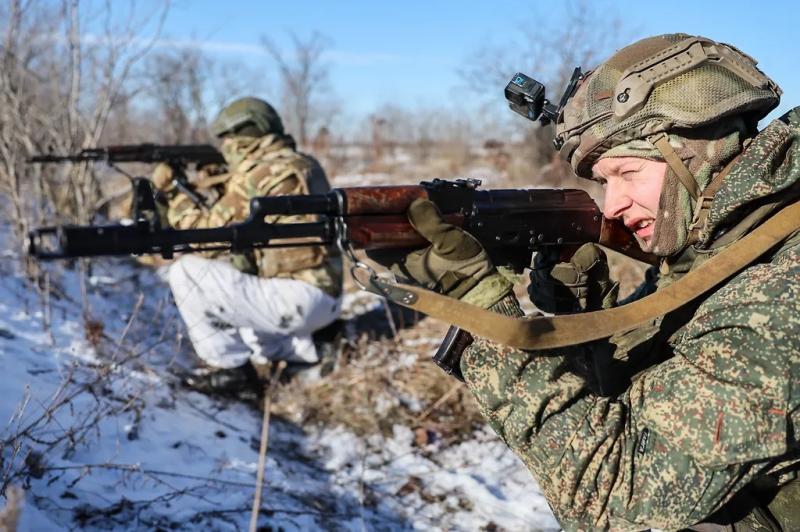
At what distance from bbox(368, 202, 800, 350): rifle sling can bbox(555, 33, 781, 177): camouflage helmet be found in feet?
1.17

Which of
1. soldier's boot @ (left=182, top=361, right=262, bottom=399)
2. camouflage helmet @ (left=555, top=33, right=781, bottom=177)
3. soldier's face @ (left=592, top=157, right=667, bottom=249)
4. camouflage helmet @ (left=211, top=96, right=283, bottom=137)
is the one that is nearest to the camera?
camouflage helmet @ (left=555, top=33, right=781, bottom=177)

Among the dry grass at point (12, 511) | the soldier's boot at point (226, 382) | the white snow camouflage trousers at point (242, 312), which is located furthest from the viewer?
the white snow camouflage trousers at point (242, 312)

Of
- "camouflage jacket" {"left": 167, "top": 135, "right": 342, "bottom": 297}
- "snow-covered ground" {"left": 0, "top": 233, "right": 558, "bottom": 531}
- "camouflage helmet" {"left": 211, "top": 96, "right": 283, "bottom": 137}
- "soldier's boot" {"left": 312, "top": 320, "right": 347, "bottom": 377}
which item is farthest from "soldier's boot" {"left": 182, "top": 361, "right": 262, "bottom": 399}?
"camouflage helmet" {"left": 211, "top": 96, "right": 283, "bottom": 137}

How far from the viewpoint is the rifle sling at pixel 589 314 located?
1.89m

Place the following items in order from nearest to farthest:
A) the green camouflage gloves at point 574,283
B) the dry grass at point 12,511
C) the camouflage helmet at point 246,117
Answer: the dry grass at point 12,511
the green camouflage gloves at point 574,283
the camouflage helmet at point 246,117

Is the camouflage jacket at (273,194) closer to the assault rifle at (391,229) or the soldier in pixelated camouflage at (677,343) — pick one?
the assault rifle at (391,229)

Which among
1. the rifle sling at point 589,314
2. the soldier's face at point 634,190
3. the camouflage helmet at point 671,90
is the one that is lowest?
the rifle sling at point 589,314

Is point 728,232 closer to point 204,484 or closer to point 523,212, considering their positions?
point 523,212

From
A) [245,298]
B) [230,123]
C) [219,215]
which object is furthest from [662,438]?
[230,123]

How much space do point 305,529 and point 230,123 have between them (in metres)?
3.68

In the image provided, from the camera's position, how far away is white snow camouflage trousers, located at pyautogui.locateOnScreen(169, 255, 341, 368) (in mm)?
5207

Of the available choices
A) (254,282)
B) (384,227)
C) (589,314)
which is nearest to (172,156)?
(254,282)


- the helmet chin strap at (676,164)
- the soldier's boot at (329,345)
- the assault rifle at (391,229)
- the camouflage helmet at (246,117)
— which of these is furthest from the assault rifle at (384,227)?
the camouflage helmet at (246,117)

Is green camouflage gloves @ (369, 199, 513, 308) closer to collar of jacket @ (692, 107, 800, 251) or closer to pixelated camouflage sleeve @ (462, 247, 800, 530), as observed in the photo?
pixelated camouflage sleeve @ (462, 247, 800, 530)
